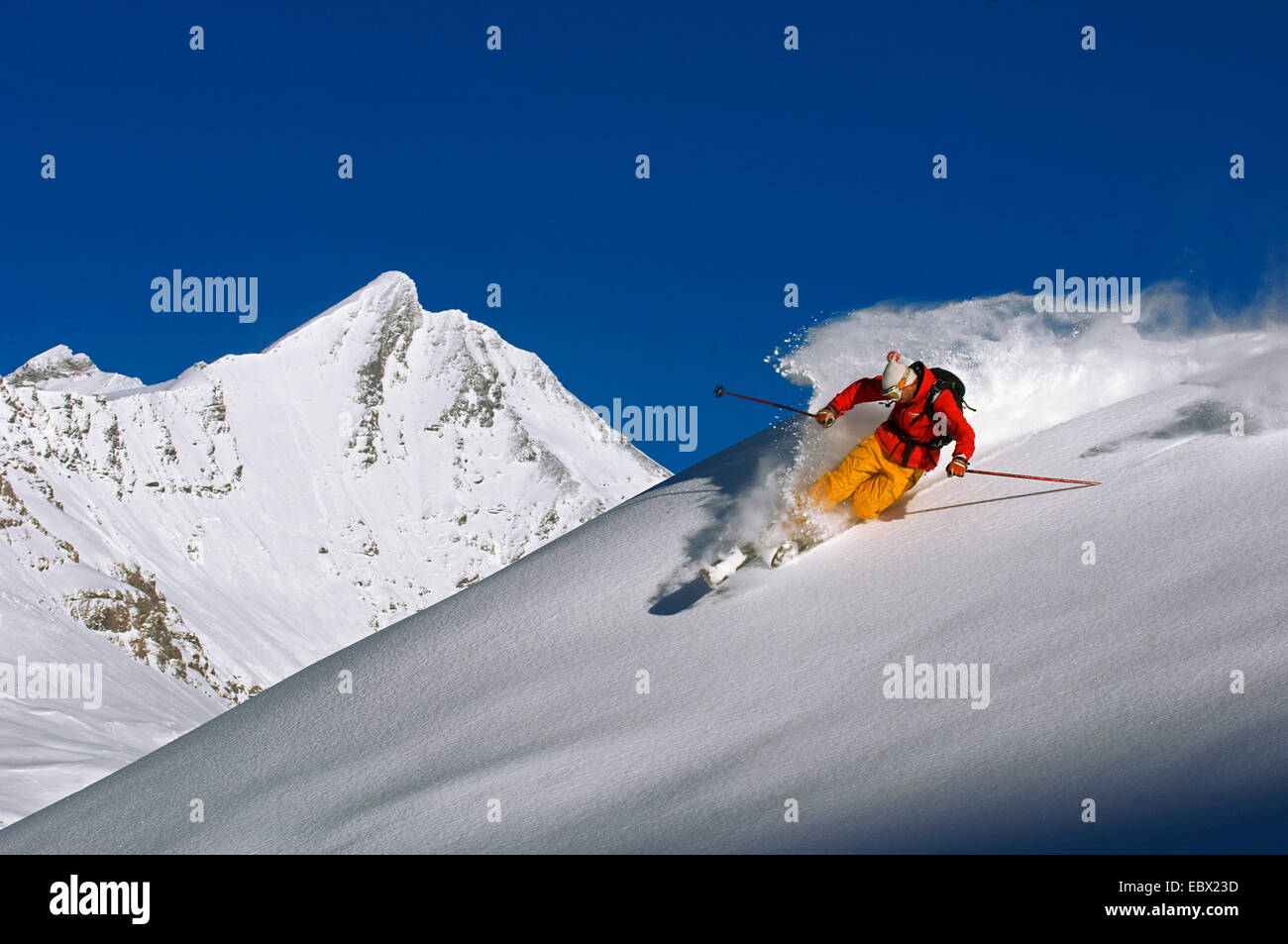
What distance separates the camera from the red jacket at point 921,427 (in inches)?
304

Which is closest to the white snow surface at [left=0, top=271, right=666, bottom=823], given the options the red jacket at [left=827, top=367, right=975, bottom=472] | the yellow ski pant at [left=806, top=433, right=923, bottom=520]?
the yellow ski pant at [left=806, top=433, right=923, bottom=520]

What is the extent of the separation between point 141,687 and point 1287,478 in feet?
226

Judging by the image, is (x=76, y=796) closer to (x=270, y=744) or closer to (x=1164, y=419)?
(x=270, y=744)

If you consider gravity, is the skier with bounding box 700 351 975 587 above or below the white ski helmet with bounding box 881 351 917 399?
below

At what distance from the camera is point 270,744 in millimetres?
8289

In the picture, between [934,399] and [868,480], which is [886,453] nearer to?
[868,480]

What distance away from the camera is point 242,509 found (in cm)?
14700

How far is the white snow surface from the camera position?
7112 centimetres

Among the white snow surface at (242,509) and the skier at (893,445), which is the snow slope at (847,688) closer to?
the skier at (893,445)

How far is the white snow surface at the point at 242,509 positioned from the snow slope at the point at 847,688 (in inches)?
1111

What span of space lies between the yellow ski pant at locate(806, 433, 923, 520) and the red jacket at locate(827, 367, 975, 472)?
0.23 feet

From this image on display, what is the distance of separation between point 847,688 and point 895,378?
7.67 feet

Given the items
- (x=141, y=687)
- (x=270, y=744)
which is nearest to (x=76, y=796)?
(x=270, y=744)

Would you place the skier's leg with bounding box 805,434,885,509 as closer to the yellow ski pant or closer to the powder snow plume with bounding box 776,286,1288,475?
the yellow ski pant
